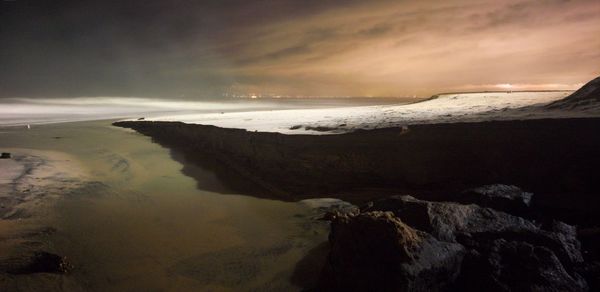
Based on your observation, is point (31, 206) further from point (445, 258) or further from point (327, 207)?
point (445, 258)

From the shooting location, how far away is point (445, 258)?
3.18 meters

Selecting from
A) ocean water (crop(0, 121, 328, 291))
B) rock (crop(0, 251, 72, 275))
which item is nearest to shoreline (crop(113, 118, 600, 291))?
ocean water (crop(0, 121, 328, 291))

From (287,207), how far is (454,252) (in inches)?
141

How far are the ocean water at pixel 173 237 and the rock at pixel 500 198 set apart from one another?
2.17 metres

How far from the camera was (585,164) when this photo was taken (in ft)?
17.7

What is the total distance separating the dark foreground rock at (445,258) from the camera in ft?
9.89

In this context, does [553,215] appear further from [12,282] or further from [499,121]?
[12,282]

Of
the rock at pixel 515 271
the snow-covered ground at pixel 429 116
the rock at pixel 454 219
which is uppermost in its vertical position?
the snow-covered ground at pixel 429 116

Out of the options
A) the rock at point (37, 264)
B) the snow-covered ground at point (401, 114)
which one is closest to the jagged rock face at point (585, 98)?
the snow-covered ground at point (401, 114)

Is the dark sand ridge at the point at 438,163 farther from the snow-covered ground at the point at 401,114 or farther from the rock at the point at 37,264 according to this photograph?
the rock at the point at 37,264

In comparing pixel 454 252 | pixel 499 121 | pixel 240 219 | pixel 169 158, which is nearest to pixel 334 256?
pixel 454 252

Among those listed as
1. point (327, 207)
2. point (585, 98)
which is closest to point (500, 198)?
point (327, 207)

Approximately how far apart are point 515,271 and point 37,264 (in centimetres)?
519

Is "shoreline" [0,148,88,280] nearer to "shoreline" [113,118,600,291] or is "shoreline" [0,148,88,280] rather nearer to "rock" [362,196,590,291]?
"shoreline" [113,118,600,291]
